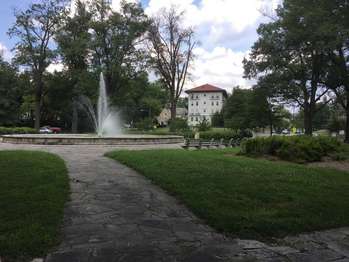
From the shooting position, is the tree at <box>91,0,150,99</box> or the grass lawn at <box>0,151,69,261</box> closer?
the grass lawn at <box>0,151,69,261</box>

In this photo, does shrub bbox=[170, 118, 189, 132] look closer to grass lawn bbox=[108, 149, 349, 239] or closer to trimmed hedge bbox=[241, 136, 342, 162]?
trimmed hedge bbox=[241, 136, 342, 162]

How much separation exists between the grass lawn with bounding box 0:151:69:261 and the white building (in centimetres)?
9055

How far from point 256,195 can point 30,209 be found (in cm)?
362

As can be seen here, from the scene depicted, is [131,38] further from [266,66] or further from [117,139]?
[117,139]

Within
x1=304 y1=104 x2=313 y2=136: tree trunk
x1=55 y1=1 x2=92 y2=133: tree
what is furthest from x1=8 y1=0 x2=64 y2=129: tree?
x1=304 y1=104 x2=313 y2=136: tree trunk

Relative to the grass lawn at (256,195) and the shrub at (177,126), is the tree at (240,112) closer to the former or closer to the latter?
the shrub at (177,126)

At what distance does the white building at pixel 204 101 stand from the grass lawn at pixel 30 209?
297ft

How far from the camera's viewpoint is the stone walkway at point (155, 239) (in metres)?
3.53

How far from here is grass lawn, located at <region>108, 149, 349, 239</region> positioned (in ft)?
15.0

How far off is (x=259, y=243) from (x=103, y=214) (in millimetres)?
2220

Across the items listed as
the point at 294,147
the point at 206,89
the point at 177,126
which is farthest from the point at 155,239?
the point at 206,89

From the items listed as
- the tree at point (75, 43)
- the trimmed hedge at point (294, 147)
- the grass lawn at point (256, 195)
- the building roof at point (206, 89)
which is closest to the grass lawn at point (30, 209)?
the grass lawn at point (256, 195)

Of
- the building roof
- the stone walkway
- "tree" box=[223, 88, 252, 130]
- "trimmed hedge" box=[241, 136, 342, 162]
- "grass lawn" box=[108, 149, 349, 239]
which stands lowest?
the stone walkway

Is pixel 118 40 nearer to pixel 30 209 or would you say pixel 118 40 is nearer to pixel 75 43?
pixel 75 43
